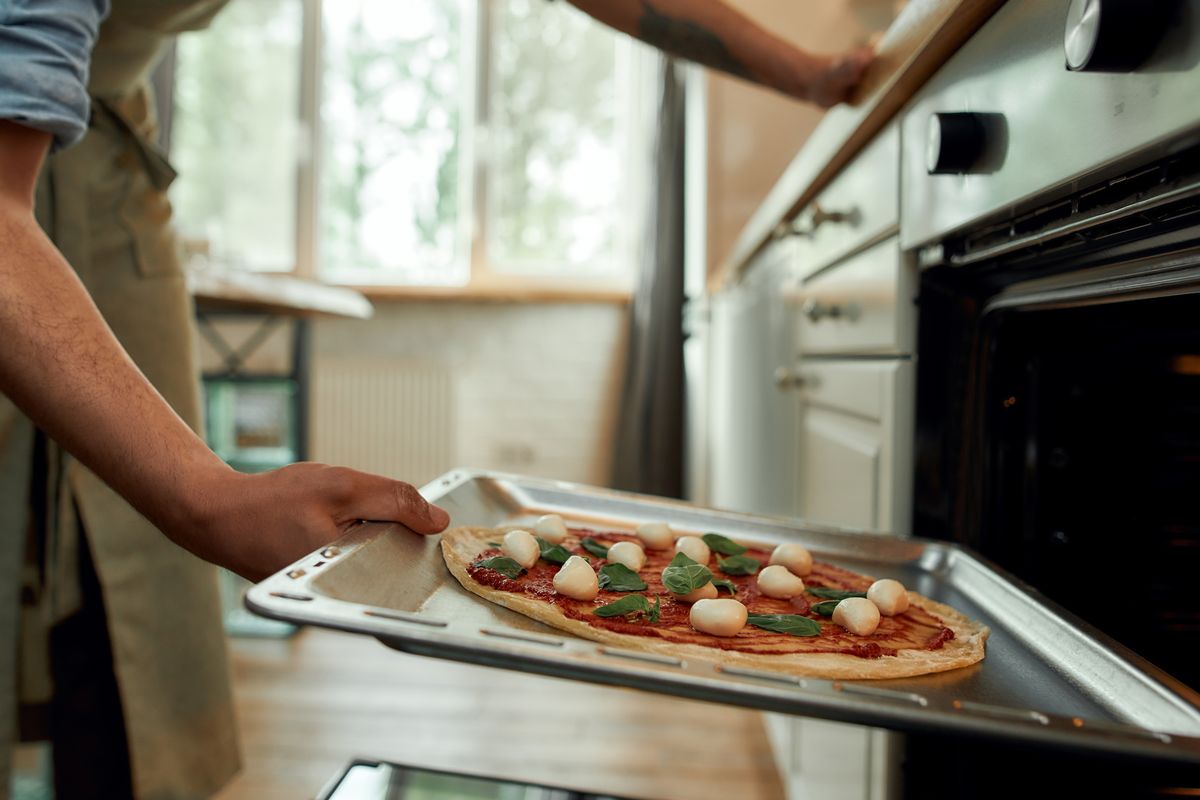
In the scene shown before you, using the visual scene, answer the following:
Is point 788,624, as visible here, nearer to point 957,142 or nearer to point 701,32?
point 957,142

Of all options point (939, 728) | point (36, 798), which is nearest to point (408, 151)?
point (36, 798)

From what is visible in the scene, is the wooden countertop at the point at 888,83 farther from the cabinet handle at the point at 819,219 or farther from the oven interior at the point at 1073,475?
the oven interior at the point at 1073,475

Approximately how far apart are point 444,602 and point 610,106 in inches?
146

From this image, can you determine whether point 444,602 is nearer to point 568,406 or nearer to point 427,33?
point 568,406

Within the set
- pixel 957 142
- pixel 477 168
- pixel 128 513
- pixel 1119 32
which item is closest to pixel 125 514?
pixel 128 513

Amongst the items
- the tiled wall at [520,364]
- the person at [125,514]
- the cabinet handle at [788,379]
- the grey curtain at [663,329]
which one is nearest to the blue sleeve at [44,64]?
the person at [125,514]

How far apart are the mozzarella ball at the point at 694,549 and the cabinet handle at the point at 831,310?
1.29 ft

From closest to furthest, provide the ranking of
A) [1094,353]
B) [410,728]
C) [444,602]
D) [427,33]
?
[444,602], [1094,353], [410,728], [427,33]

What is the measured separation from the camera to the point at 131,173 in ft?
4.26

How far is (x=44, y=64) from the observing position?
27.7 inches

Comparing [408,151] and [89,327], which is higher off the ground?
[408,151]

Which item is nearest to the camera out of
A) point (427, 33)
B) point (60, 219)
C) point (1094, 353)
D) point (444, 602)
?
point (444, 602)

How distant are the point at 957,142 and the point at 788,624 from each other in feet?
1.24

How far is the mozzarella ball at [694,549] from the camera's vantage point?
771 mm
